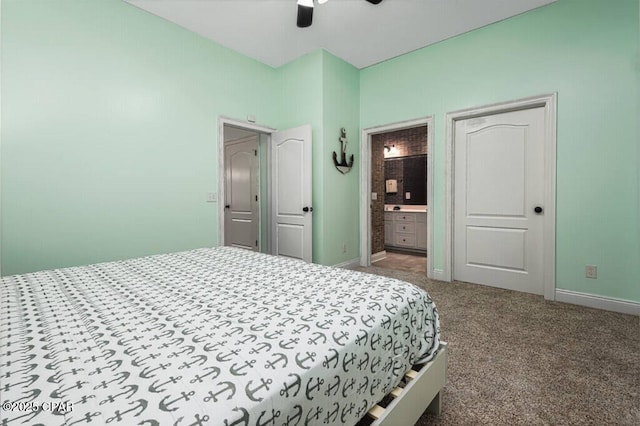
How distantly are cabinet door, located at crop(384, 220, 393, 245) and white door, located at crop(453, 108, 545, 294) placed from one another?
85.0 inches

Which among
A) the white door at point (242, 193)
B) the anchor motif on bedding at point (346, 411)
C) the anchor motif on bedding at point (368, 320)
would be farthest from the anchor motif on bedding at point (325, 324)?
the white door at point (242, 193)

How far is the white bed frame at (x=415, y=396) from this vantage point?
97 centimetres

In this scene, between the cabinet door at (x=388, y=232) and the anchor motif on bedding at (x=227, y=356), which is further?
the cabinet door at (x=388, y=232)

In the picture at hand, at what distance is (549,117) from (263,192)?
348 cm

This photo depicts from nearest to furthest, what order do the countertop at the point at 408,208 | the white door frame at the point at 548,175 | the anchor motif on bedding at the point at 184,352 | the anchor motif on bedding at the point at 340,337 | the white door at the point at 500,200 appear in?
the anchor motif on bedding at the point at 184,352 < the anchor motif on bedding at the point at 340,337 < the white door frame at the point at 548,175 < the white door at the point at 500,200 < the countertop at the point at 408,208

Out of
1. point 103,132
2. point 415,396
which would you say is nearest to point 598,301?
point 415,396

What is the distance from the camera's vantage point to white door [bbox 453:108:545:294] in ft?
9.66

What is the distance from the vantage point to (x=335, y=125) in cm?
382

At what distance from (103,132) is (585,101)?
4347mm

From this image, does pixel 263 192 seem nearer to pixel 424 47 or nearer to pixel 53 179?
pixel 53 179

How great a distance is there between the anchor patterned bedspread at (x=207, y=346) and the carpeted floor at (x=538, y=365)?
0.53 metres

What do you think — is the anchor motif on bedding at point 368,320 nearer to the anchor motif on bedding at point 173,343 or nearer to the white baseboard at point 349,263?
the anchor motif on bedding at point 173,343

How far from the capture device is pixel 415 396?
112 centimetres

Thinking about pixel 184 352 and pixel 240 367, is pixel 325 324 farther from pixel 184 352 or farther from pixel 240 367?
pixel 184 352
